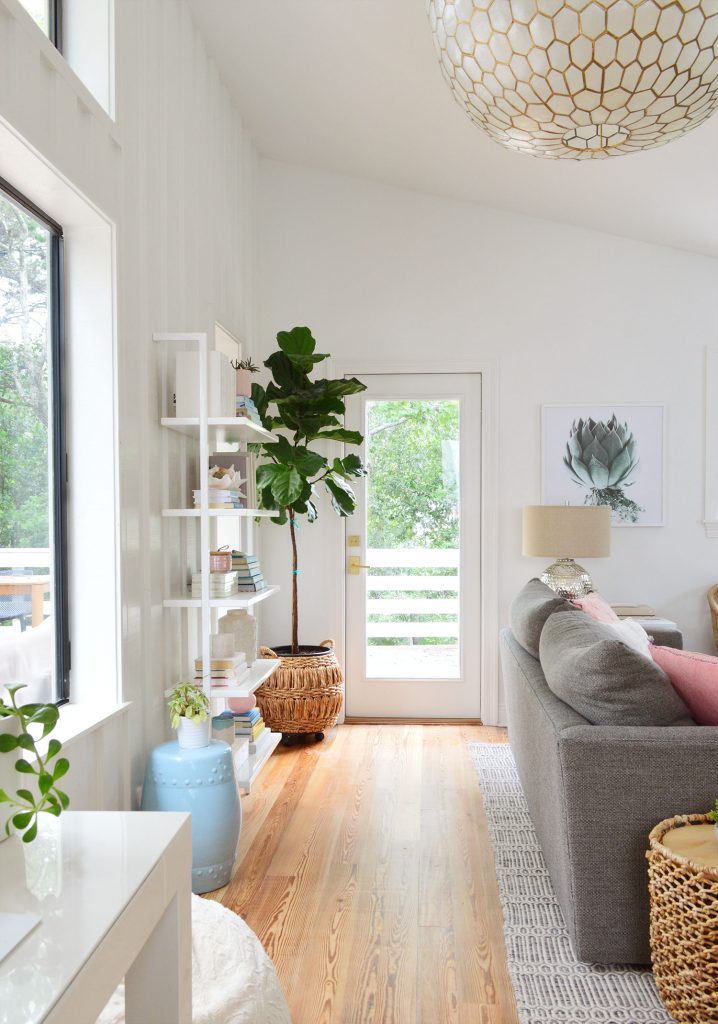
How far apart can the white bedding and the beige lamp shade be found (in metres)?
2.84

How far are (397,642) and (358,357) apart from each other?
1.70 m

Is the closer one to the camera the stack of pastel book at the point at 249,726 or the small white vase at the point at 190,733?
the small white vase at the point at 190,733

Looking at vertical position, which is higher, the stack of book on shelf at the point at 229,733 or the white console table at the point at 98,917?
the white console table at the point at 98,917

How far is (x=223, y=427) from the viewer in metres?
3.19

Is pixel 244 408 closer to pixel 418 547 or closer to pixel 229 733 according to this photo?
pixel 229 733

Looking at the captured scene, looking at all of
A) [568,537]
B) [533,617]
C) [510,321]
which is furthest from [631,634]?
[510,321]

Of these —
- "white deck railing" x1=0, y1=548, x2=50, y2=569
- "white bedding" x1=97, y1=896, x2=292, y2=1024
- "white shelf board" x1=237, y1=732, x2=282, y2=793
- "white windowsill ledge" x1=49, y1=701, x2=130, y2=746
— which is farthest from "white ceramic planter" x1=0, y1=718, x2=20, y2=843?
"white shelf board" x1=237, y1=732, x2=282, y2=793

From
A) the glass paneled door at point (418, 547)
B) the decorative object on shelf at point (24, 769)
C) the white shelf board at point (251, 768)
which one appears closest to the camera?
the decorative object on shelf at point (24, 769)

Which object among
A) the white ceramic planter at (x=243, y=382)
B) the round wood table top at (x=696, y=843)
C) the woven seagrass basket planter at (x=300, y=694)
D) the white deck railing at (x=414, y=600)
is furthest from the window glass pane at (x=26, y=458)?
the white deck railing at (x=414, y=600)

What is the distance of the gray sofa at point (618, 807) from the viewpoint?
2.12m

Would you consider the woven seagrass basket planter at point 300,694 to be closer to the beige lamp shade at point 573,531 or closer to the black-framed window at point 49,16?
the beige lamp shade at point 573,531

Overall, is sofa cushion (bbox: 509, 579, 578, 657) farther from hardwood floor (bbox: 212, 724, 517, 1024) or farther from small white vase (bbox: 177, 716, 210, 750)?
small white vase (bbox: 177, 716, 210, 750)

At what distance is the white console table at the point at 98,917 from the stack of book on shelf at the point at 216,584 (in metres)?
1.84

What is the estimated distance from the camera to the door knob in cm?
502
